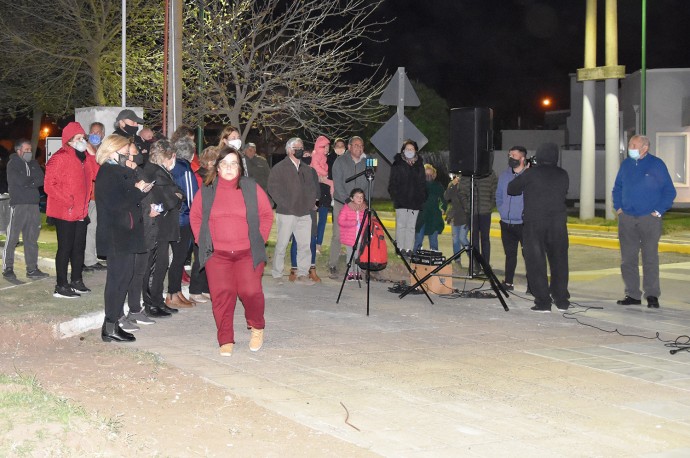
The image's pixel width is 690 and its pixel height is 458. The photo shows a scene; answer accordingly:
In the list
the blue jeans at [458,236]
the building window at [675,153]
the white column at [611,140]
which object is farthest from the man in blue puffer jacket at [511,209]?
the building window at [675,153]

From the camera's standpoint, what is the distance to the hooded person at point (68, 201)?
12.0 metres

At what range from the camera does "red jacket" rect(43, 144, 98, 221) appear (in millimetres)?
11953

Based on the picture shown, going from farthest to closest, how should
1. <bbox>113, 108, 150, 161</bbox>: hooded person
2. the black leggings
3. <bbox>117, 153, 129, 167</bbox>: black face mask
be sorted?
<bbox>113, 108, 150, 161</bbox>: hooded person < the black leggings < <bbox>117, 153, 129, 167</bbox>: black face mask

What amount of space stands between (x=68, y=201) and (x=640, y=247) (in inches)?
279

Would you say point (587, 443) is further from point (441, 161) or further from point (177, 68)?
point (441, 161)


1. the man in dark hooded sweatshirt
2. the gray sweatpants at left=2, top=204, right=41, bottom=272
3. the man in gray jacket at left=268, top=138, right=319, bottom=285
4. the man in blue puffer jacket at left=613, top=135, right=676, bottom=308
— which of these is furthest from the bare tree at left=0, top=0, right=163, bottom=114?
the man in blue puffer jacket at left=613, top=135, right=676, bottom=308

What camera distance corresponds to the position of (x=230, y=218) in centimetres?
932

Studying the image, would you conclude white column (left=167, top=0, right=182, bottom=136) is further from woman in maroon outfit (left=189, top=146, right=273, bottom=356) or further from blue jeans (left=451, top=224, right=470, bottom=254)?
blue jeans (left=451, top=224, right=470, bottom=254)

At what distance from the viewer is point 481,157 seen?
1339 centimetres

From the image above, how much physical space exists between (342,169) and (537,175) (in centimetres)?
394

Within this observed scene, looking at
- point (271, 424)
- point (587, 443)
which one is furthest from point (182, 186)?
point (587, 443)

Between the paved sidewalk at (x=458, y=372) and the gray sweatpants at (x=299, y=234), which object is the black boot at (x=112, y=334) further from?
the gray sweatpants at (x=299, y=234)

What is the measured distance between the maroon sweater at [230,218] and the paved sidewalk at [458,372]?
39.6 inches

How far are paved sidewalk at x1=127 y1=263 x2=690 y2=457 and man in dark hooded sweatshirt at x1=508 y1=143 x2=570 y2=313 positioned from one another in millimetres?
370
